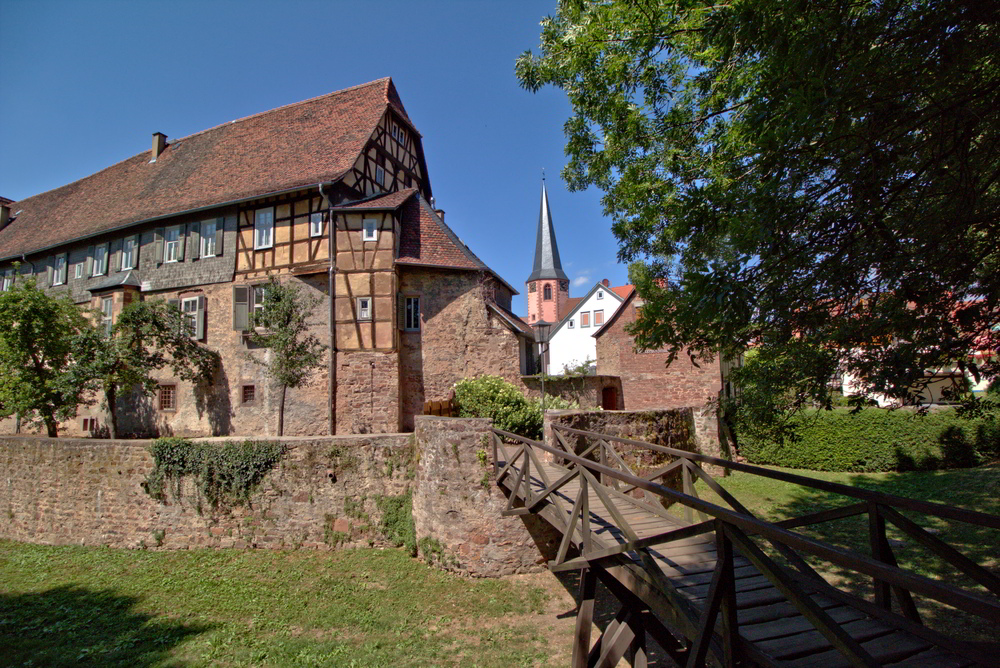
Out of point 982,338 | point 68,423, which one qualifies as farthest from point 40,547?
point 982,338

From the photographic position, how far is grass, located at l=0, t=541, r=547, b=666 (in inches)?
312

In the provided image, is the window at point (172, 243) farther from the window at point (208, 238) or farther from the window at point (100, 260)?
the window at point (100, 260)

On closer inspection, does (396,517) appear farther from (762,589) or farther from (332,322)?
(762,589)

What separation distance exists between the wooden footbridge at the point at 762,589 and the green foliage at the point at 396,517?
16.8ft

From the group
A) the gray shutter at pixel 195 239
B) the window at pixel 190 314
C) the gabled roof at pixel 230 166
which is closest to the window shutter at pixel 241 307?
the window at pixel 190 314

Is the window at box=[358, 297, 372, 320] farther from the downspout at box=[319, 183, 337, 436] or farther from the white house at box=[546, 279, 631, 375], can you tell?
the white house at box=[546, 279, 631, 375]

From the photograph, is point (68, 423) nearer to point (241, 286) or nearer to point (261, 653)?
point (241, 286)

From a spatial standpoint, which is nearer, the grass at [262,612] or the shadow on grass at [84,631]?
the grass at [262,612]

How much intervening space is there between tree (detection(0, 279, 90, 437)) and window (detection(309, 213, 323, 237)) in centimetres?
824

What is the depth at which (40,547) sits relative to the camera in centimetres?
1331

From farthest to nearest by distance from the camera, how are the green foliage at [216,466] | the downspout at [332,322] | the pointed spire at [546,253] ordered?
the pointed spire at [546,253] → the downspout at [332,322] → the green foliage at [216,466]

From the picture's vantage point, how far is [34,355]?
17578 millimetres

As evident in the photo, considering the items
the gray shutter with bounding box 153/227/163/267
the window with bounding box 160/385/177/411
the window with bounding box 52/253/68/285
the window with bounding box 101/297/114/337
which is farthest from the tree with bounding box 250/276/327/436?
the window with bounding box 52/253/68/285

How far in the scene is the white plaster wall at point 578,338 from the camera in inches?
1708
